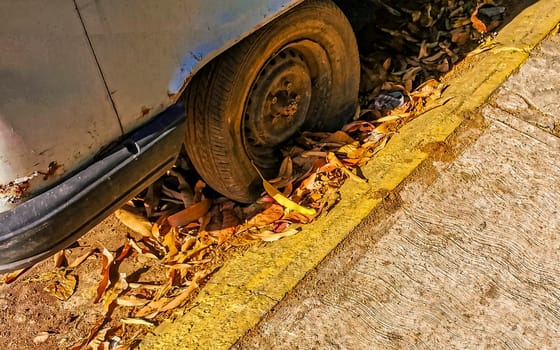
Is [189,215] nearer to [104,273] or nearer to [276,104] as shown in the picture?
[104,273]

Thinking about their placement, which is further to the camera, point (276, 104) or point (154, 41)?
point (276, 104)

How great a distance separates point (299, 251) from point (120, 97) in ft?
3.55

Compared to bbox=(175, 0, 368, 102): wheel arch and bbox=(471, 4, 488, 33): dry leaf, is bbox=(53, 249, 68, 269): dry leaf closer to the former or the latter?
bbox=(175, 0, 368, 102): wheel arch

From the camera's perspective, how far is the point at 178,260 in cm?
299

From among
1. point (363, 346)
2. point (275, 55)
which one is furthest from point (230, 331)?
point (275, 55)

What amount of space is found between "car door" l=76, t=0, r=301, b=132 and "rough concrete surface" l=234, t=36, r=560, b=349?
102cm

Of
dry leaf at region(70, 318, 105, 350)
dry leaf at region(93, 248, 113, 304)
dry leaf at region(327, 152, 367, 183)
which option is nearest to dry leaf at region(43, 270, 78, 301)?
dry leaf at region(93, 248, 113, 304)

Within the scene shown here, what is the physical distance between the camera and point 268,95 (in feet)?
9.90

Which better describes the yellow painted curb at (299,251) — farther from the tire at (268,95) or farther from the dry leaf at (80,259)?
the dry leaf at (80,259)

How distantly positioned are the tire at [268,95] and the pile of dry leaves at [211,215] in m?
0.13

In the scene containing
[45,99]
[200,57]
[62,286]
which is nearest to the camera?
[45,99]

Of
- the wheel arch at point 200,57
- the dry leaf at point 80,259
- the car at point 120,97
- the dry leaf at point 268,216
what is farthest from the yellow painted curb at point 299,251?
the wheel arch at point 200,57

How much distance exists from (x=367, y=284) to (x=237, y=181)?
31.7 inches

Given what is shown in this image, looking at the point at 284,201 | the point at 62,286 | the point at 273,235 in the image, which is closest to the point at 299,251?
the point at 273,235
